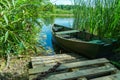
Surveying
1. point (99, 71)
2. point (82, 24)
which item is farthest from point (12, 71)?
point (82, 24)

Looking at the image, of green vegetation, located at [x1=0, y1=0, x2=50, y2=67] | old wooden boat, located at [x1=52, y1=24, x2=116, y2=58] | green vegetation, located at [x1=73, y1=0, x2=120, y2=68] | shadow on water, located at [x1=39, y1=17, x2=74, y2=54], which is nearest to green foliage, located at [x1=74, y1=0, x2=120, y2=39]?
green vegetation, located at [x1=73, y1=0, x2=120, y2=68]

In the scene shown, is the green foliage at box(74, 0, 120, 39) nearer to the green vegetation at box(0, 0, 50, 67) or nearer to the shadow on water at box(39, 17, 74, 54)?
the shadow on water at box(39, 17, 74, 54)

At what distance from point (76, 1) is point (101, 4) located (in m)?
1.28

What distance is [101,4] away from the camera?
4.96 metres

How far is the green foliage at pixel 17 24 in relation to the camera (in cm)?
357

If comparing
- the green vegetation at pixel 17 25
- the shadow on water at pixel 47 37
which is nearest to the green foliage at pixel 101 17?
the shadow on water at pixel 47 37

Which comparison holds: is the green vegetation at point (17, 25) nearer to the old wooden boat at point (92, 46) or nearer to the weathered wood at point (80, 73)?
the old wooden boat at point (92, 46)

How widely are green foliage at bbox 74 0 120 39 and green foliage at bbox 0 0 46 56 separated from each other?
A: 54.7 inches

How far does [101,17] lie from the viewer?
4.94 m

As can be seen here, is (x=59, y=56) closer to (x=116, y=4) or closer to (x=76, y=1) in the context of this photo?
(x=116, y=4)

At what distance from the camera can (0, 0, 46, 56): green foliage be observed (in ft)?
11.7

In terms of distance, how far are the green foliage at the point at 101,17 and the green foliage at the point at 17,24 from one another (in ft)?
4.56

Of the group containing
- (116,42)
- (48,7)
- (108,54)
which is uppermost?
(48,7)

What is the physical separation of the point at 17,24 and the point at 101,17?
76.8 inches
